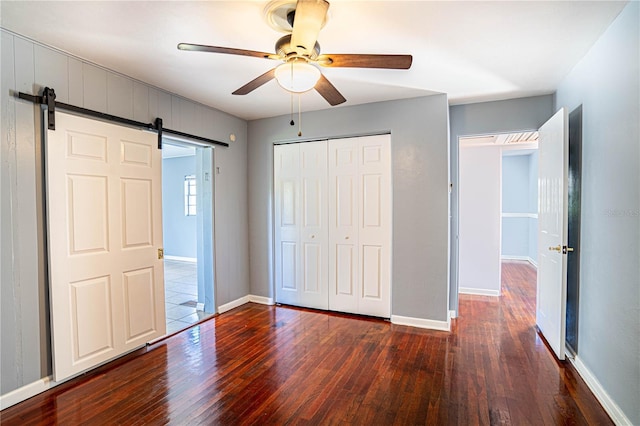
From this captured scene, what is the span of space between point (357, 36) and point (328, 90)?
40 centimetres

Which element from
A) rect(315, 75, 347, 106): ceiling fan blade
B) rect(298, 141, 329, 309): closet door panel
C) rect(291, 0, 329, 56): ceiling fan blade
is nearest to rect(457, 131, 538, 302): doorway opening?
rect(298, 141, 329, 309): closet door panel

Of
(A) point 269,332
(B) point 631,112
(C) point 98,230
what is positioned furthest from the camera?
(A) point 269,332

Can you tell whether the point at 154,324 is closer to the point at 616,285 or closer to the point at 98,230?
the point at 98,230

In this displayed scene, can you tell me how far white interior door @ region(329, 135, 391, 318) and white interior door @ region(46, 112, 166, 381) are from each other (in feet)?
6.53

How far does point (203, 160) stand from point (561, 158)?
12.2ft

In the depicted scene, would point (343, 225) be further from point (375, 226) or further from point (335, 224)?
point (375, 226)

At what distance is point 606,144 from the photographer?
7.21 ft

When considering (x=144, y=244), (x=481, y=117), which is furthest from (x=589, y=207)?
(x=144, y=244)

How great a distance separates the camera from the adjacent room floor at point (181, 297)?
3785 millimetres

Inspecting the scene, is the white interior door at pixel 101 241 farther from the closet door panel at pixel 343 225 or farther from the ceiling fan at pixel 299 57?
the closet door panel at pixel 343 225

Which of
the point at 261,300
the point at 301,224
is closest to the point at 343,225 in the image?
the point at 301,224

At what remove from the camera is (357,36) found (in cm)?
221

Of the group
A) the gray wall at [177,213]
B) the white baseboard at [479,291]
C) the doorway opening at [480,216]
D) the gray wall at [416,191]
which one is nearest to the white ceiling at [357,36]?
the gray wall at [416,191]

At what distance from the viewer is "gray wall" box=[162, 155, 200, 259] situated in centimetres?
793
